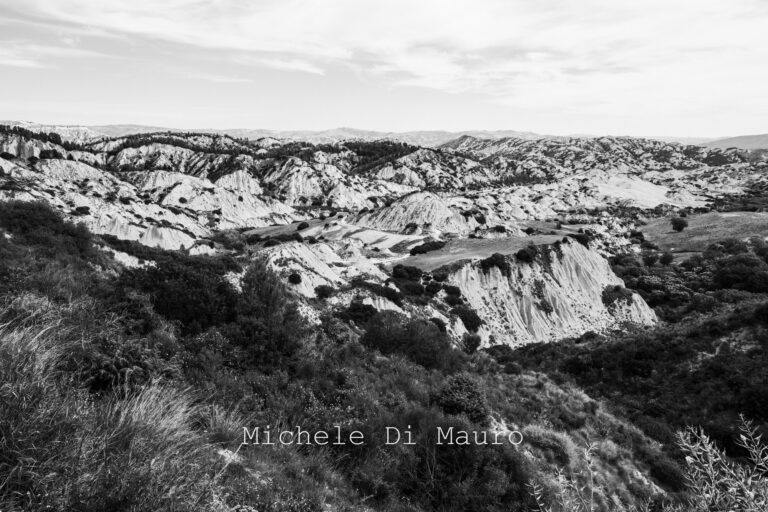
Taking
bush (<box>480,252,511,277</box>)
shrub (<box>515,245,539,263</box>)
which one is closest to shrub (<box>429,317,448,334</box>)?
bush (<box>480,252,511,277</box>)

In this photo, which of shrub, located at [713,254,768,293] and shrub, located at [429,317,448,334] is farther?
shrub, located at [713,254,768,293]

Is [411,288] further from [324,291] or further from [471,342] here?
[324,291]

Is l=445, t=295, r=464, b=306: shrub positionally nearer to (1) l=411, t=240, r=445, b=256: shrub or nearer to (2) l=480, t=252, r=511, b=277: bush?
(2) l=480, t=252, r=511, b=277: bush

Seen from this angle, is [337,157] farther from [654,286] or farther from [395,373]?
[395,373]

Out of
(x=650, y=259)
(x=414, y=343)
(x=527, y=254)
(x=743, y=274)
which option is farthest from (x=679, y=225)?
(x=414, y=343)

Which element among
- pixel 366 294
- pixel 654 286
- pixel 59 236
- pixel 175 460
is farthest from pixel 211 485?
pixel 654 286

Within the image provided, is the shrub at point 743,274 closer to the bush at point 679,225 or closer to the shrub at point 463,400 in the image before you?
the bush at point 679,225
